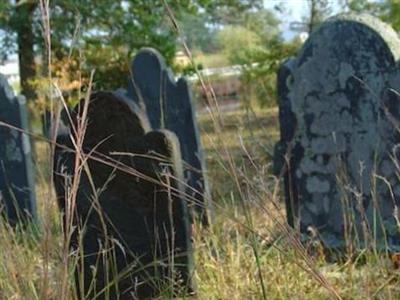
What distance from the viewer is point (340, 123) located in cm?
497

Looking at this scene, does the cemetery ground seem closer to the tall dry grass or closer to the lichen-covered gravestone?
the tall dry grass

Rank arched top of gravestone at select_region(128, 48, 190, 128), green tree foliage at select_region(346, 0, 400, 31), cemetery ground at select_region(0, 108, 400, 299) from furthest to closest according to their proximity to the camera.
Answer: green tree foliage at select_region(346, 0, 400, 31) < arched top of gravestone at select_region(128, 48, 190, 128) < cemetery ground at select_region(0, 108, 400, 299)

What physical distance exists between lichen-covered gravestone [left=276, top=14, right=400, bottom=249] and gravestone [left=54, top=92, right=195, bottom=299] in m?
1.11

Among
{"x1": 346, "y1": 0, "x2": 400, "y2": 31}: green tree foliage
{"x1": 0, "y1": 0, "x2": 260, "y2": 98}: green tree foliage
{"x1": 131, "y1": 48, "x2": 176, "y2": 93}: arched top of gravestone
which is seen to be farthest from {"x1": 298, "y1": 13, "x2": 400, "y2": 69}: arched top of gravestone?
{"x1": 346, "y1": 0, "x2": 400, "y2": 31}: green tree foliage

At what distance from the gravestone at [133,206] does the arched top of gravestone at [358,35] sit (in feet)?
5.02

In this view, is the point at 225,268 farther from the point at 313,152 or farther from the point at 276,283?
the point at 313,152

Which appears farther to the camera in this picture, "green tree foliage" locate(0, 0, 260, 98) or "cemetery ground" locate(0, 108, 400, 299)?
"green tree foliage" locate(0, 0, 260, 98)

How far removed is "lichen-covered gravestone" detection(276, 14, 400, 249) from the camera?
4.78 metres

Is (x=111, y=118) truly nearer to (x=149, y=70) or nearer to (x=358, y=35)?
(x=358, y=35)

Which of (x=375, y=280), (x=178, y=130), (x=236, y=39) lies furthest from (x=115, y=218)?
(x=236, y=39)

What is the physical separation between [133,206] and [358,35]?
1814mm

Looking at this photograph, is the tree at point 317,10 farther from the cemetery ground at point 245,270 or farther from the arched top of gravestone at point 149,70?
the cemetery ground at point 245,270

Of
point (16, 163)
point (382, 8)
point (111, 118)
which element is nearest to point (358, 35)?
point (111, 118)

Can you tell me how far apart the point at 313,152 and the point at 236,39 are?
92.0 feet
